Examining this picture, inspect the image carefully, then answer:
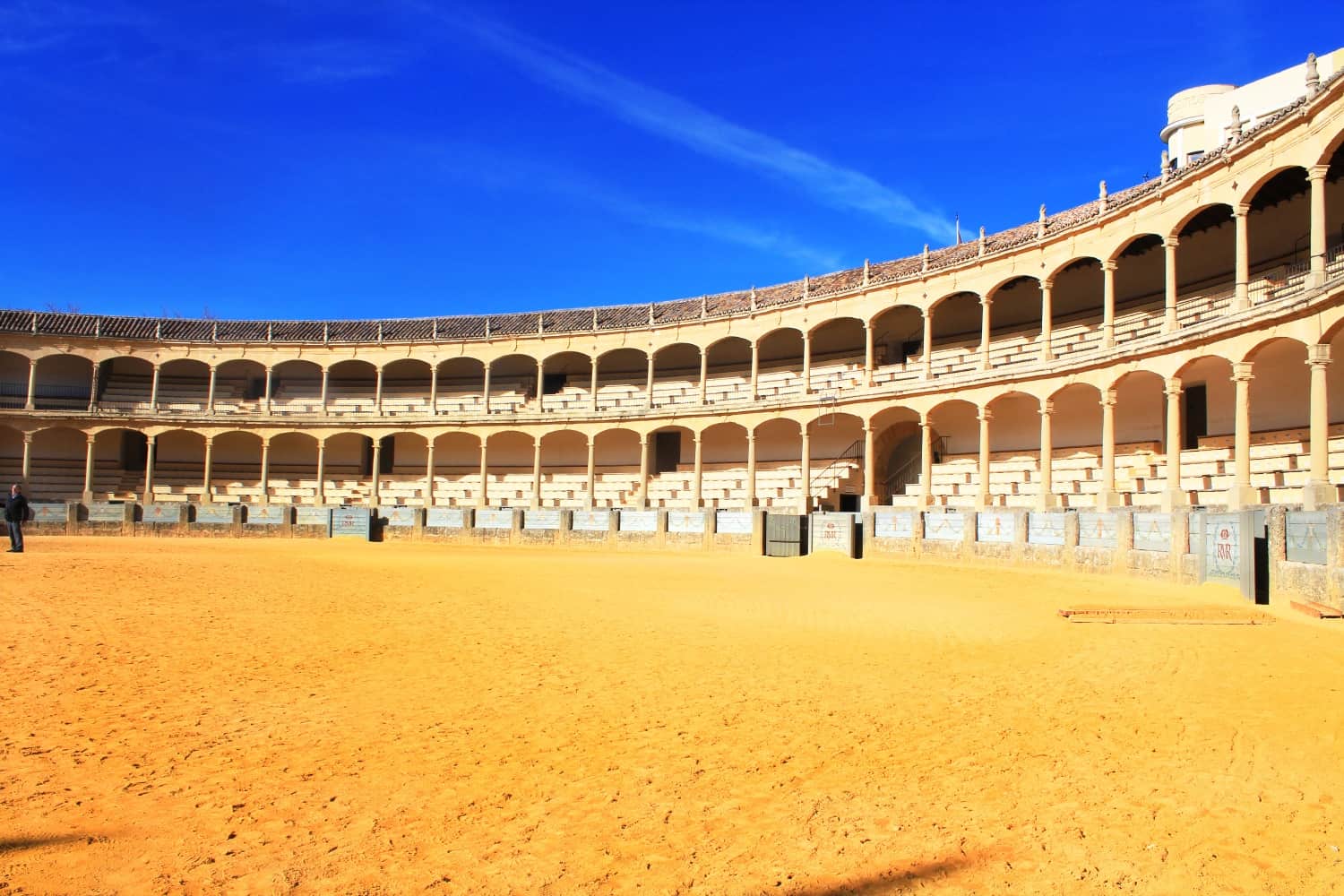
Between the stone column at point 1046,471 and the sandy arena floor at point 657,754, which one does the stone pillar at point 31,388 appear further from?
the stone column at point 1046,471

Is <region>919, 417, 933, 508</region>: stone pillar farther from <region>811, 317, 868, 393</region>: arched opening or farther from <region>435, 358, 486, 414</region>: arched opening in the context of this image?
<region>435, 358, 486, 414</region>: arched opening

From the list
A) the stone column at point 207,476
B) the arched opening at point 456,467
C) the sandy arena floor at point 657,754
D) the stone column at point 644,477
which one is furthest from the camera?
the arched opening at point 456,467

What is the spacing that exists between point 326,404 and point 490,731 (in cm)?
3935

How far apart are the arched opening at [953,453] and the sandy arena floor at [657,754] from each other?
57.7ft

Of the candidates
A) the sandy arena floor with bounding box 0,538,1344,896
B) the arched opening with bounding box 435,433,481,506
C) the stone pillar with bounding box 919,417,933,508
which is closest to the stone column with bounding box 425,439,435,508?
the arched opening with bounding box 435,433,481,506

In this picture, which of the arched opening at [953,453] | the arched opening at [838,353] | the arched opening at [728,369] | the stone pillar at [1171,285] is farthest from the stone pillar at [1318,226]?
the arched opening at [728,369]

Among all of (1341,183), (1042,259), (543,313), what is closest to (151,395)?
(543,313)

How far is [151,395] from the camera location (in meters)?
42.7

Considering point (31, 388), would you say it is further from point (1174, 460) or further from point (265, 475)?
point (1174, 460)

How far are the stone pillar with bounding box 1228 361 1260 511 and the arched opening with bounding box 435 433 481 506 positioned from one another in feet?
98.9

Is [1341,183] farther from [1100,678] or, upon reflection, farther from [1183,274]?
[1100,678]

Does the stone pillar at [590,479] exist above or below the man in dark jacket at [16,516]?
above

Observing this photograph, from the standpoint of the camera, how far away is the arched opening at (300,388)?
4312 cm

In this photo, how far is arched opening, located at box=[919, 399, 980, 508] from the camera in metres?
29.5
